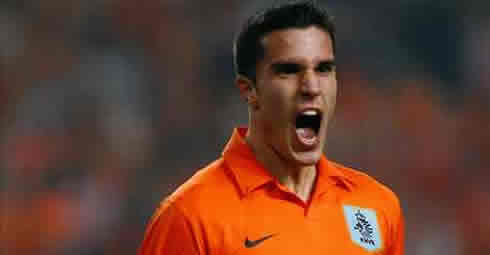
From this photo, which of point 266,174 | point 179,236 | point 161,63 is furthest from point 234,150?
point 161,63

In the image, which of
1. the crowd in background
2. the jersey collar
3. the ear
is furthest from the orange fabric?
the crowd in background

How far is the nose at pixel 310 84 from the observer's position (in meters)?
1.97

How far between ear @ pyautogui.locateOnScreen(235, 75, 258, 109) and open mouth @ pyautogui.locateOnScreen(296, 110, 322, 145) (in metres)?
0.11

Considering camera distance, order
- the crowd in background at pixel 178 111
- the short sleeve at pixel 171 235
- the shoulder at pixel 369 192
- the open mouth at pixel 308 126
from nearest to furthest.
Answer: the short sleeve at pixel 171 235, the open mouth at pixel 308 126, the shoulder at pixel 369 192, the crowd in background at pixel 178 111

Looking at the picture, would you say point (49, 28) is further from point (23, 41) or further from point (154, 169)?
point (154, 169)

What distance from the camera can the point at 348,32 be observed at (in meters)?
4.94

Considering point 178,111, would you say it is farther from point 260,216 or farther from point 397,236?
point 260,216

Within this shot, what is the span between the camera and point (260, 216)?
2.01 metres

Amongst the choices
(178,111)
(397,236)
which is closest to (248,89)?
(397,236)

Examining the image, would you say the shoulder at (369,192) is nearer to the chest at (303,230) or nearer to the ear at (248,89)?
the chest at (303,230)

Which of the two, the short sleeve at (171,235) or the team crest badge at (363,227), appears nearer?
the short sleeve at (171,235)

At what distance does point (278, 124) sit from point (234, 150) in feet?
0.50

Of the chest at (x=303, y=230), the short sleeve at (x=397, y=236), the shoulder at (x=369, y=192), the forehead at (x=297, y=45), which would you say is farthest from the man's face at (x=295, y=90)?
the short sleeve at (x=397, y=236)

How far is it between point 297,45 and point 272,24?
0.08 metres
